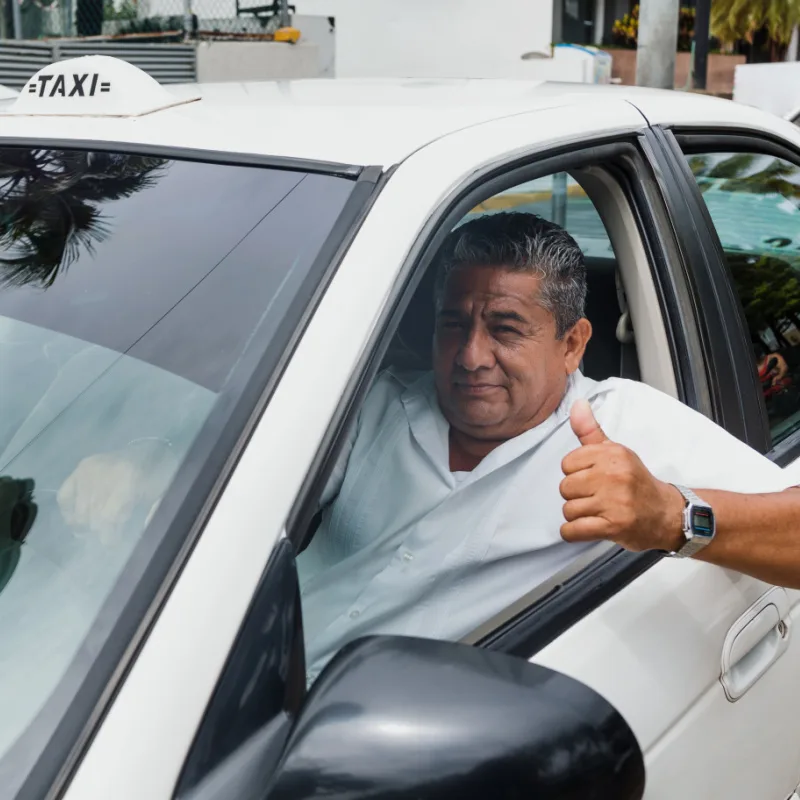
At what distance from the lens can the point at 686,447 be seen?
1.65 m

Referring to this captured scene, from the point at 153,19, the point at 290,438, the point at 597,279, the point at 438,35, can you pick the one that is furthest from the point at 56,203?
the point at 438,35

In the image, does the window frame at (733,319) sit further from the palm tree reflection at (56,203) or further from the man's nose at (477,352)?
the palm tree reflection at (56,203)

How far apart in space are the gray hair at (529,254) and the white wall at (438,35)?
1799 centimetres

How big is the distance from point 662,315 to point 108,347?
0.95 meters

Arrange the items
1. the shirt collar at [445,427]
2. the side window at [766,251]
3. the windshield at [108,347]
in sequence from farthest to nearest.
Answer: the side window at [766,251]
the shirt collar at [445,427]
the windshield at [108,347]

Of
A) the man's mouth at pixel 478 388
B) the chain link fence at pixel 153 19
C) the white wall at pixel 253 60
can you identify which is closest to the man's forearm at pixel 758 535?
the man's mouth at pixel 478 388

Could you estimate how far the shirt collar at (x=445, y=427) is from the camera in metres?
1.72

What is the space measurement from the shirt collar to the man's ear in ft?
0.07

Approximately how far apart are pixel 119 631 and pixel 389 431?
38.7 inches

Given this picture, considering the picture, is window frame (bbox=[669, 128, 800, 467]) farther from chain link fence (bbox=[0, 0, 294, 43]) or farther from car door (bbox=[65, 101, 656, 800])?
chain link fence (bbox=[0, 0, 294, 43])

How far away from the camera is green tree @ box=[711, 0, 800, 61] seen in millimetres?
27906

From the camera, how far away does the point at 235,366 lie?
3.87 ft

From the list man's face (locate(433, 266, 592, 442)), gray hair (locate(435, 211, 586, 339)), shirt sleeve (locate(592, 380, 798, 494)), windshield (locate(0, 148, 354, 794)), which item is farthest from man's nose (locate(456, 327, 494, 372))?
windshield (locate(0, 148, 354, 794))

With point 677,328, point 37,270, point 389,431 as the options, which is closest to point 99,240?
point 37,270
